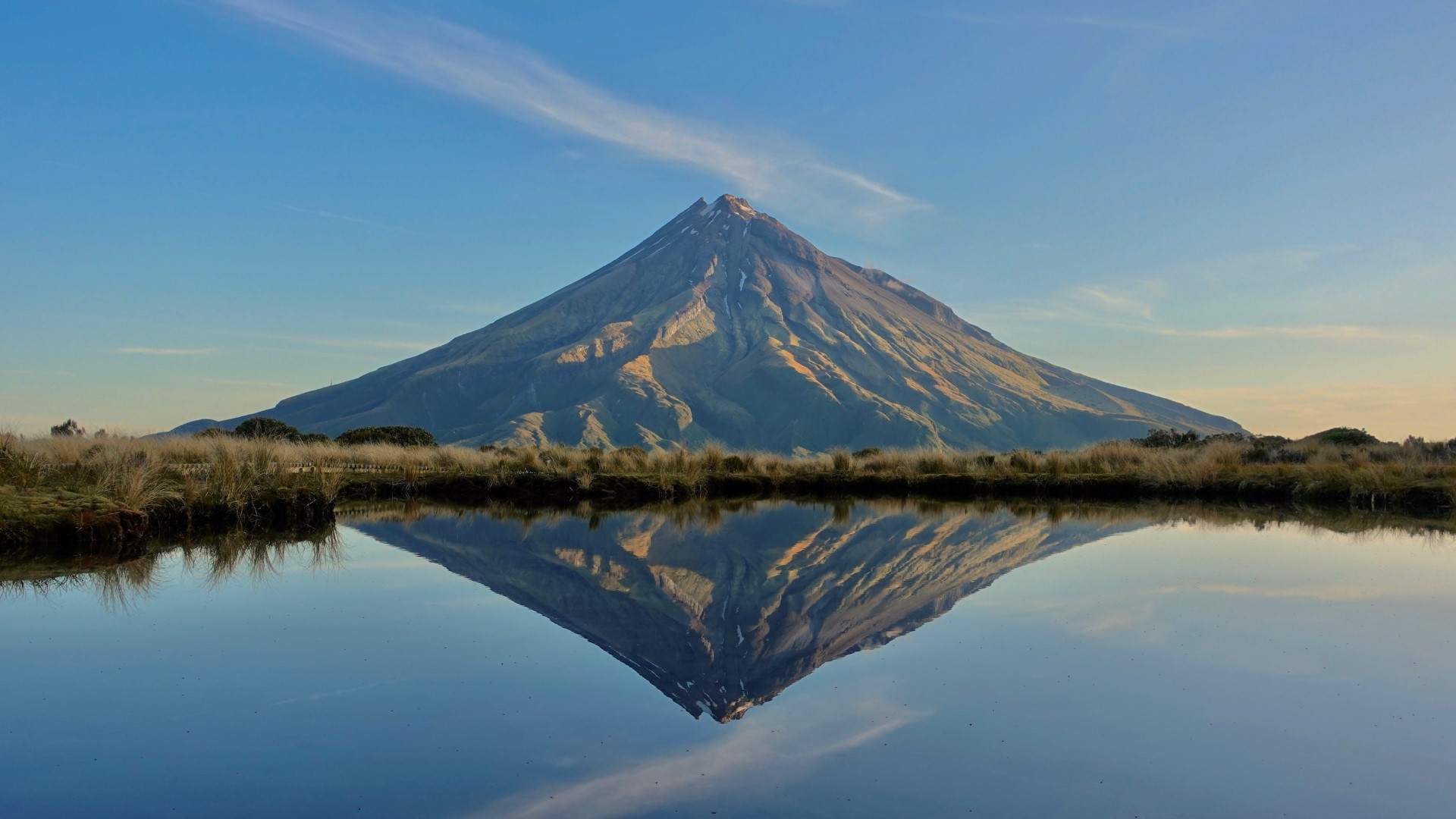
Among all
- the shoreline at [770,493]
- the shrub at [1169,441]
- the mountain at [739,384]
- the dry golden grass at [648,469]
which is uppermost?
the mountain at [739,384]

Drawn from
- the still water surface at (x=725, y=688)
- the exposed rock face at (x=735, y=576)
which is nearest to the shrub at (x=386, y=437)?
the exposed rock face at (x=735, y=576)

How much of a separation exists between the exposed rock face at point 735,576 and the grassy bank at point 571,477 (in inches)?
78.9

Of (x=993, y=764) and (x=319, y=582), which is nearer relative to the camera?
(x=993, y=764)

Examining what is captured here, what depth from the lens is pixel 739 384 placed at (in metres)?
176

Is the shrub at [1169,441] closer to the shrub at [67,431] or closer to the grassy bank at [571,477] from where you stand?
the grassy bank at [571,477]

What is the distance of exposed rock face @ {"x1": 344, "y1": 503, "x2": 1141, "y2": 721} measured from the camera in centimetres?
583

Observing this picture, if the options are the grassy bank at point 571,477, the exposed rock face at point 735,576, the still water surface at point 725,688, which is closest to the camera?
the still water surface at point 725,688

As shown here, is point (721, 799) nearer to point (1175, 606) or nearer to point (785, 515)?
point (1175, 606)

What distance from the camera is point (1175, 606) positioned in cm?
733

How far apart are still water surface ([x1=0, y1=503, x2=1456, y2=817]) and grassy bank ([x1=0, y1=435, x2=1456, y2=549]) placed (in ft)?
7.80

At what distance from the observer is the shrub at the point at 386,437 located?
89.6 ft

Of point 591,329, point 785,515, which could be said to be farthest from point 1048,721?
point 591,329

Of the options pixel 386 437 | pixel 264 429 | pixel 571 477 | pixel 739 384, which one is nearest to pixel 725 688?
pixel 571 477

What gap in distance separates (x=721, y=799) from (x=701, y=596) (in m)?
4.36
